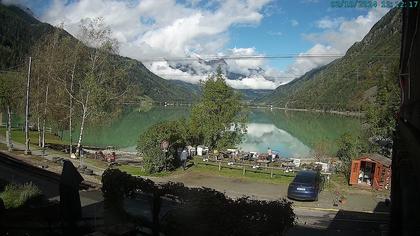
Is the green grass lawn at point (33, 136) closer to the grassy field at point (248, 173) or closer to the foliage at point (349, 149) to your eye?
the grassy field at point (248, 173)

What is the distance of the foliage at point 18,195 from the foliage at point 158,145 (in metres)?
19.0

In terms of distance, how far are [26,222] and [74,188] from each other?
1243mm

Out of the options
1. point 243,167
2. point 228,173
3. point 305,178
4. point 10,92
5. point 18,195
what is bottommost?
point 228,173

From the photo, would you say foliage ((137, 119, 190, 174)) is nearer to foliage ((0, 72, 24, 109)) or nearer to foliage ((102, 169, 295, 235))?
foliage ((102, 169, 295, 235))

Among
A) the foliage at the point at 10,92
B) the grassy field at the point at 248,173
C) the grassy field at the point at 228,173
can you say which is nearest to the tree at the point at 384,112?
the grassy field at the point at 248,173

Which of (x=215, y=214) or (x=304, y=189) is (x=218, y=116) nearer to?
(x=304, y=189)

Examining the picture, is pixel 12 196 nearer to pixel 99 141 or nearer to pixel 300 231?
pixel 300 231

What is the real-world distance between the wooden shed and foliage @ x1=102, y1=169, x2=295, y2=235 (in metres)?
20.5

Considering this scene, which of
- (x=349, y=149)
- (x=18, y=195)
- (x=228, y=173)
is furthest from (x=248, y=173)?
(x=18, y=195)

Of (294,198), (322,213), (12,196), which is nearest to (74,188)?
(12,196)

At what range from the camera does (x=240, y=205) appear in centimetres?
877

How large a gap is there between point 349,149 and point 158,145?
15319 mm

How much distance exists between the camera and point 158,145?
3175 centimetres

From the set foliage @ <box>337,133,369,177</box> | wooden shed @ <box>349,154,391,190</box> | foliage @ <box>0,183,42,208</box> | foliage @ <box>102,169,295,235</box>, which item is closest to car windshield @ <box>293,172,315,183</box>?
wooden shed @ <box>349,154,391,190</box>
